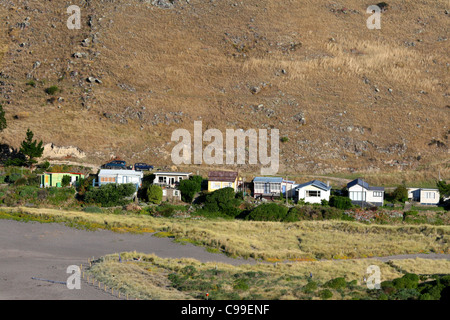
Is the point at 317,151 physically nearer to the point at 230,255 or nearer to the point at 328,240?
the point at 328,240

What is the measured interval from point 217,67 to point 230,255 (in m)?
63.5

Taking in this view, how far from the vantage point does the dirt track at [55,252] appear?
3600cm

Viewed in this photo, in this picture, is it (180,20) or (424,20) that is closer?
(180,20)

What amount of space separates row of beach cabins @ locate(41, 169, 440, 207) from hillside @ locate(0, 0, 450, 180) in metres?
8.07

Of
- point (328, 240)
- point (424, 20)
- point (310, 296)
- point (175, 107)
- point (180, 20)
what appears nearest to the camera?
point (310, 296)

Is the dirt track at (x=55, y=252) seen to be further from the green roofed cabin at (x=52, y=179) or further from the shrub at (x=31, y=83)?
the shrub at (x=31, y=83)

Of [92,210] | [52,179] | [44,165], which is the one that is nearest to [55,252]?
[92,210]

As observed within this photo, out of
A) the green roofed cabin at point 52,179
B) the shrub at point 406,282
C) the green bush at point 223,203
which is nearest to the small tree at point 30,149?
the green roofed cabin at point 52,179

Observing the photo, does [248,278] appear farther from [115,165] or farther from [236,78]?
[236,78]

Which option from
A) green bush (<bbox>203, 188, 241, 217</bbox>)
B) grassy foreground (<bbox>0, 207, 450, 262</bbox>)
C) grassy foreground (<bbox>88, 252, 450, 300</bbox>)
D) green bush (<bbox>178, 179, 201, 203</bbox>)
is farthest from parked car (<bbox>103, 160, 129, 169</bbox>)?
grassy foreground (<bbox>88, 252, 450, 300</bbox>)

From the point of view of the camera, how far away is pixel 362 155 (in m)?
87.4
